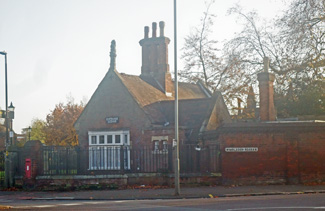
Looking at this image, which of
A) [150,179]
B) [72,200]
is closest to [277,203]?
[72,200]

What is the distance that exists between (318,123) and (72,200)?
39.6ft

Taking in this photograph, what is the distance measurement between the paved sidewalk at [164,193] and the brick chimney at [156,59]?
18071mm

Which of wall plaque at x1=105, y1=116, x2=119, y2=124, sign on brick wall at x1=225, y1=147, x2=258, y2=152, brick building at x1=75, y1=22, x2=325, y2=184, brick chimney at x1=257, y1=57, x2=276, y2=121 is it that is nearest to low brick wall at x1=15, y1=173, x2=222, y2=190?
brick building at x1=75, y1=22, x2=325, y2=184

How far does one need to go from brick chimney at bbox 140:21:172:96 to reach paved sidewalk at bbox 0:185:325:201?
18.1m

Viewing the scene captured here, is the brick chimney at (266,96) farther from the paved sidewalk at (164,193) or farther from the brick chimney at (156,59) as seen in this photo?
the brick chimney at (156,59)

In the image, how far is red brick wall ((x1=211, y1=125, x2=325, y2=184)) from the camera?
81.1 feet

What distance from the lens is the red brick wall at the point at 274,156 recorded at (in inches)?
973

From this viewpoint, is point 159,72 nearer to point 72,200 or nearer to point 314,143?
point 314,143

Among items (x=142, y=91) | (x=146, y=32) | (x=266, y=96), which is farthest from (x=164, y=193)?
(x=146, y=32)

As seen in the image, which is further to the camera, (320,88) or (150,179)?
(320,88)

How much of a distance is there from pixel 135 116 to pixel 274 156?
12861 millimetres

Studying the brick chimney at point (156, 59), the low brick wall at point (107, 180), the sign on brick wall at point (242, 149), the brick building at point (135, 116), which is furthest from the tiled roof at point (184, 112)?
the sign on brick wall at point (242, 149)

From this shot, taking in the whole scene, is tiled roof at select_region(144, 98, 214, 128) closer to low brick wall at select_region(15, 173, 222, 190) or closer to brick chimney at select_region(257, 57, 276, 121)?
brick chimney at select_region(257, 57, 276, 121)

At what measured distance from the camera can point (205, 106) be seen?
1412 inches
